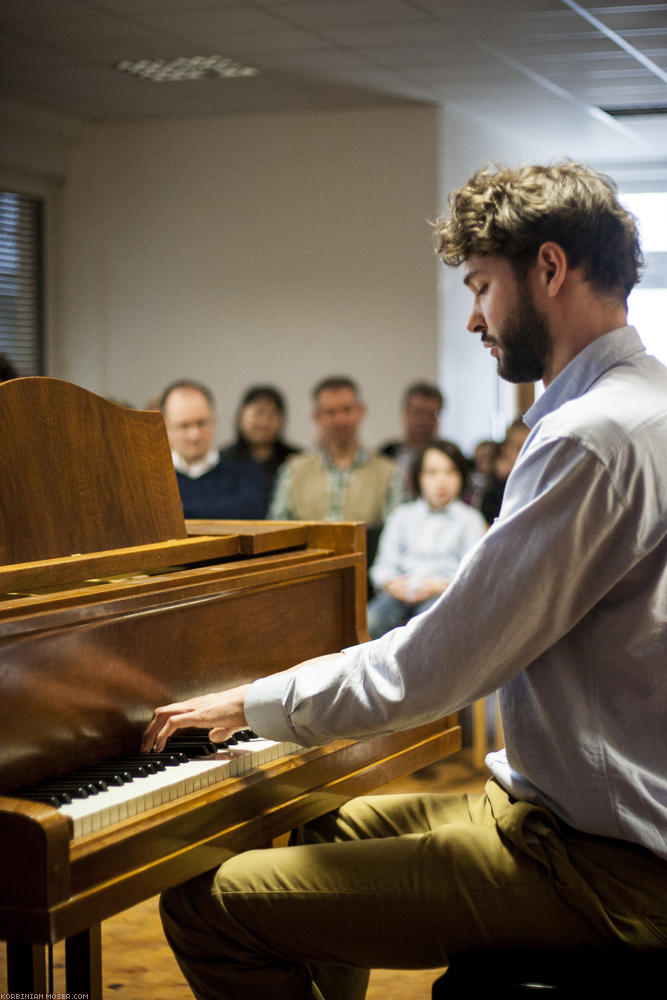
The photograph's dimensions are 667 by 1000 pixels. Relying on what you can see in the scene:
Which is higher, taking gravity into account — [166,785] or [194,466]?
[194,466]

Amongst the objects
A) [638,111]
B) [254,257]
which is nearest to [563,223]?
[254,257]

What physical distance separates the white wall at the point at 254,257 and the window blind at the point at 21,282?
0.18 meters

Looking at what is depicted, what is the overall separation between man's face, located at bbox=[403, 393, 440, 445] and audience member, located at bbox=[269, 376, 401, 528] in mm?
1038

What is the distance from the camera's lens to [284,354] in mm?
7719

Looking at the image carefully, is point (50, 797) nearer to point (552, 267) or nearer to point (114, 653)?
point (114, 653)

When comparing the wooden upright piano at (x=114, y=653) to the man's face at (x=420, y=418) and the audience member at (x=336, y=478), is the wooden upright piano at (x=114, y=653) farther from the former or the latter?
the man's face at (x=420, y=418)

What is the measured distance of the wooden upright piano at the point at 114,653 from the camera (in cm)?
152

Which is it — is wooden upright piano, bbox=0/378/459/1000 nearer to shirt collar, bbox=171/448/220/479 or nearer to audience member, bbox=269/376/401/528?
shirt collar, bbox=171/448/220/479

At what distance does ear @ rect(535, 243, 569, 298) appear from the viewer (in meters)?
1.72

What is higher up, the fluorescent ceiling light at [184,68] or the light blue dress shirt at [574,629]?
the fluorescent ceiling light at [184,68]

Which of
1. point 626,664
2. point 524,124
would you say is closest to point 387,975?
point 626,664

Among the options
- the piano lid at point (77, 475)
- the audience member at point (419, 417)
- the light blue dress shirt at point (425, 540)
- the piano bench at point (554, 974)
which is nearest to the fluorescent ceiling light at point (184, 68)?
the audience member at point (419, 417)

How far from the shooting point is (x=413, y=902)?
166 centimetres

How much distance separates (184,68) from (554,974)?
5.93 metres
